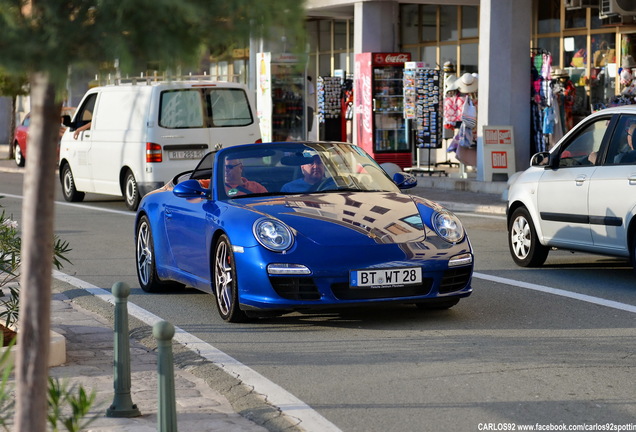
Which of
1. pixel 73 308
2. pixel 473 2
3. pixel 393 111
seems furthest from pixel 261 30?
pixel 473 2

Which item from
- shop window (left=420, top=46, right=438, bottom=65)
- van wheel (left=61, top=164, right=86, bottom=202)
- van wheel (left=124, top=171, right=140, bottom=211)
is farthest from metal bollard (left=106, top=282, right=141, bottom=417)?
Answer: shop window (left=420, top=46, right=438, bottom=65)

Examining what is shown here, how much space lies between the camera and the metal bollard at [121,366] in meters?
5.67

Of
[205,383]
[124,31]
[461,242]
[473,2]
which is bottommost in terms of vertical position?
[205,383]

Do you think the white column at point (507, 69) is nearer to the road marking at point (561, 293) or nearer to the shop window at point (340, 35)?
the road marking at point (561, 293)

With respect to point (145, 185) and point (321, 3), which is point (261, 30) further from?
point (321, 3)

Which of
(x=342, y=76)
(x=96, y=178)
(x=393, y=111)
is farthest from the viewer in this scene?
(x=342, y=76)

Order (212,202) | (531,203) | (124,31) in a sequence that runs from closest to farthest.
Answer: (124,31)
(212,202)
(531,203)

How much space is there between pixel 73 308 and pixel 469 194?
12.3 metres

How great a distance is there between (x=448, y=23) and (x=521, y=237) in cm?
1879

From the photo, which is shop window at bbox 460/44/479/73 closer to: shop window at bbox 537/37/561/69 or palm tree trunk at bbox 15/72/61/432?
shop window at bbox 537/37/561/69

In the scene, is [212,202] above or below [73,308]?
above

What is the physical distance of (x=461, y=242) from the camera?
838 centimetres

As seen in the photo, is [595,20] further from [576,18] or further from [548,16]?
[548,16]

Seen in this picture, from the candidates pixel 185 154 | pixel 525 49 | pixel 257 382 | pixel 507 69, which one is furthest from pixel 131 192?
pixel 257 382
